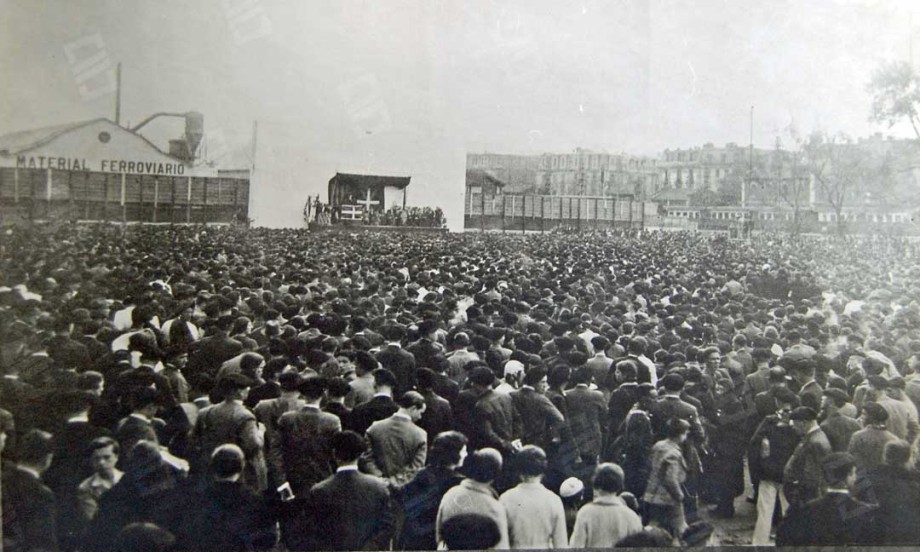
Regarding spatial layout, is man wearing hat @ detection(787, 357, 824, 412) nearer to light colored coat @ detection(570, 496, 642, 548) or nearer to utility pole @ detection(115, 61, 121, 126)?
light colored coat @ detection(570, 496, 642, 548)

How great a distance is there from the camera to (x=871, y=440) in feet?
17.8

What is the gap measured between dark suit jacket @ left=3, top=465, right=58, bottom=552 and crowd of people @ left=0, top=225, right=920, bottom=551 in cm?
2

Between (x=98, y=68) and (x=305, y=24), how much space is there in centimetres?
157

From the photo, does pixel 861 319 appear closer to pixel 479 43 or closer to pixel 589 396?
pixel 589 396

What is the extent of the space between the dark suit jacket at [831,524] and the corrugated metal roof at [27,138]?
20.3 feet

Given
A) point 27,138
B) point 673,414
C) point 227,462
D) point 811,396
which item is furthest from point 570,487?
point 27,138

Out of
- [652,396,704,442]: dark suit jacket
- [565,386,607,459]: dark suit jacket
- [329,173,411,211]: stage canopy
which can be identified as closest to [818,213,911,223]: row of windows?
[652,396,704,442]: dark suit jacket

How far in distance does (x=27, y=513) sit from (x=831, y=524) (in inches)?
230

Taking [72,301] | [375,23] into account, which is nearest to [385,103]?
[375,23]

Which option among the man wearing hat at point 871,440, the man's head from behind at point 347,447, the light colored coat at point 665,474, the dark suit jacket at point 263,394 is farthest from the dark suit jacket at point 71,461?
the man wearing hat at point 871,440

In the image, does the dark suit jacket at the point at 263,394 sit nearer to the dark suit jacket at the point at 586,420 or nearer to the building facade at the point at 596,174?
the dark suit jacket at the point at 586,420

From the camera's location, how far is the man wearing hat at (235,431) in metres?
4.64

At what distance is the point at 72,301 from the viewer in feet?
16.5

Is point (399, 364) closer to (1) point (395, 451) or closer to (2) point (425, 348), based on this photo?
(2) point (425, 348)
